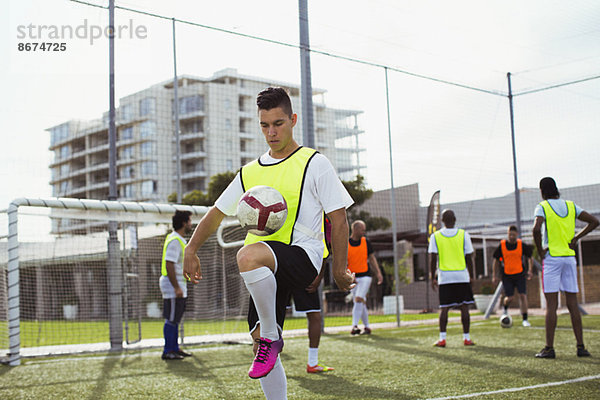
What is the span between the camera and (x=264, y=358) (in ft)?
9.82

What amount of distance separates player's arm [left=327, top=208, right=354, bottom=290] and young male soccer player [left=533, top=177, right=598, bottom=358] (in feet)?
14.8

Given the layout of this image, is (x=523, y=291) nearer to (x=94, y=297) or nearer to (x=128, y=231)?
(x=128, y=231)

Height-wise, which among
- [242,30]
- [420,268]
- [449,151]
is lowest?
[420,268]

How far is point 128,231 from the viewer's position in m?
12.0

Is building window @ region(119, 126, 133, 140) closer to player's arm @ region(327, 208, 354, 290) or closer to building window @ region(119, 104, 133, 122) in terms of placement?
building window @ region(119, 104, 133, 122)

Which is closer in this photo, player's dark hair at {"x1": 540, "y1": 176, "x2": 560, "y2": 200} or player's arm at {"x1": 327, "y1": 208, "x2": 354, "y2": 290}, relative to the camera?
player's arm at {"x1": 327, "y1": 208, "x2": 354, "y2": 290}

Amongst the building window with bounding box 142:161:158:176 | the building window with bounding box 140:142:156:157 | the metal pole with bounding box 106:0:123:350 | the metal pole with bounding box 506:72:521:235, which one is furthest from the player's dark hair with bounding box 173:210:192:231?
the building window with bounding box 142:161:158:176

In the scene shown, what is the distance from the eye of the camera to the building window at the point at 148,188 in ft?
156

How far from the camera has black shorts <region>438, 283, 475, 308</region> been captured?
8.92m

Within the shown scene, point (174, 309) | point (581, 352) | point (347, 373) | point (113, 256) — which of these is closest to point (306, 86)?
point (113, 256)

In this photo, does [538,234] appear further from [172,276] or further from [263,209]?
[263,209]

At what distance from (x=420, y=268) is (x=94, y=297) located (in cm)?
1932

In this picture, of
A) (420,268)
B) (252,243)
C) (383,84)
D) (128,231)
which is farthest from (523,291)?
(420,268)

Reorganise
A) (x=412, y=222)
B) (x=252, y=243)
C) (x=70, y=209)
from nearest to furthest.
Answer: (x=252, y=243), (x=70, y=209), (x=412, y=222)
